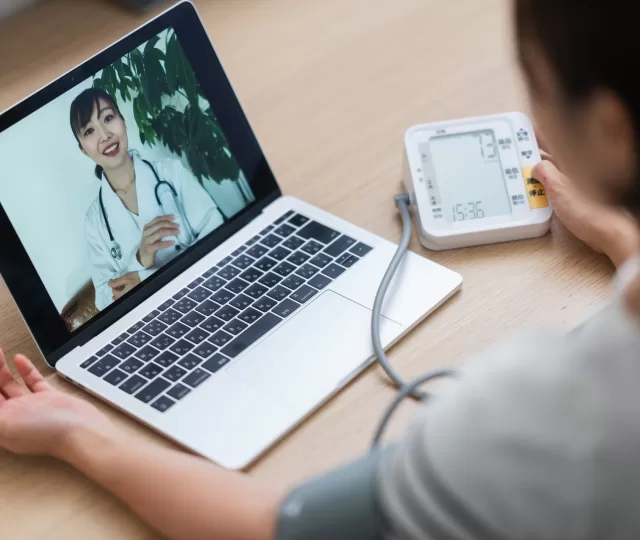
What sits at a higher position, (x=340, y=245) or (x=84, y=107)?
(x=84, y=107)

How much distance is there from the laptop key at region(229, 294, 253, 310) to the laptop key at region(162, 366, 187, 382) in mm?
86

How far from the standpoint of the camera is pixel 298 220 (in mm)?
903

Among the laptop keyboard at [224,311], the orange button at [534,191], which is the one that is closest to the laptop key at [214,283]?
the laptop keyboard at [224,311]

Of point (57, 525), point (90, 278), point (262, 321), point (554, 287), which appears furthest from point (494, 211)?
point (57, 525)

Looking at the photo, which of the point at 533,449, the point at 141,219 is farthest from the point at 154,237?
the point at 533,449

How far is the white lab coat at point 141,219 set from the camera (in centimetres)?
80

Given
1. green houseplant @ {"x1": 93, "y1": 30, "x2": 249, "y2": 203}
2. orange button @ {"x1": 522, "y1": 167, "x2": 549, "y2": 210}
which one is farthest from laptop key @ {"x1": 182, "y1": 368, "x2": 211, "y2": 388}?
orange button @ {"x1": 522, "y1": 167, "x2": 549, "y2": 210}

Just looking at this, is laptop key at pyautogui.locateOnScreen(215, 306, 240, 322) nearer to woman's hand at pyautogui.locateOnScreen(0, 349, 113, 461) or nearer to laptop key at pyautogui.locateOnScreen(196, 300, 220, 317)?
laptop key at pyautogui.locateOnScreen(196, 300, 220, 317)

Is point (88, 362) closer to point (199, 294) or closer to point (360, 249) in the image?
point (199, 294)

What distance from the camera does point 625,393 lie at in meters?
0.47

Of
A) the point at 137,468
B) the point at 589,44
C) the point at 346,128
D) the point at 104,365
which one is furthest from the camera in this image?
the point at 346,128

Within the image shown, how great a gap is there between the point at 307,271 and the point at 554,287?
0.76 ft

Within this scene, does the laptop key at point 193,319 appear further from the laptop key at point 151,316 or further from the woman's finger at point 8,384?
the woman's finger at point 8,384

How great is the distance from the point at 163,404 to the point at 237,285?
0.15 meters
